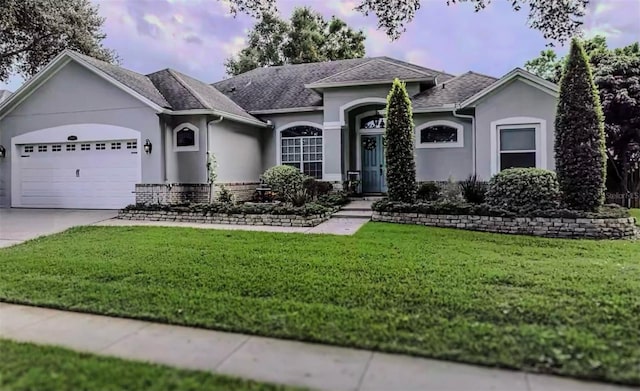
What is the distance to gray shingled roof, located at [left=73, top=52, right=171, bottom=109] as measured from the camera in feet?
47.1

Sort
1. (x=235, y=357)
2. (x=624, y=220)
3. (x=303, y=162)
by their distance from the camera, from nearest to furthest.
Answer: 1. (x=235, y=357)
2. (x=624, y=220)
3. (x=303, y=162)

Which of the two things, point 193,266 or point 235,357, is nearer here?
point 235,357

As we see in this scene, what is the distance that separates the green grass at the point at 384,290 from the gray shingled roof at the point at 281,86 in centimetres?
966

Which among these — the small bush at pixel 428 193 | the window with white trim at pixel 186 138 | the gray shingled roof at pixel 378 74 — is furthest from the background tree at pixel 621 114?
the window with white trim at pixel 186 138

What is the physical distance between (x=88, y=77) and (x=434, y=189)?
1207 cm

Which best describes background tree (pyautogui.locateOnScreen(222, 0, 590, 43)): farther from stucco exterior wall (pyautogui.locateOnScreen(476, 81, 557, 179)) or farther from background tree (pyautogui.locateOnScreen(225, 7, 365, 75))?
background tree (pyautogui.locateOnScreen(225, 7, 365, 75))

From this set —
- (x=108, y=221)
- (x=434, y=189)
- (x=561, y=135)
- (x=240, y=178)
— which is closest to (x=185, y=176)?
(x=240, y=178)

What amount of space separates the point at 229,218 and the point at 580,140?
9.05 metres

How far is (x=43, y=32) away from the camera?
1917cm

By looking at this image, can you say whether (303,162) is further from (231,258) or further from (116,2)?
(231,258)

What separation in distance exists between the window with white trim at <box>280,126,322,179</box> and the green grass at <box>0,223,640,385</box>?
8.10 metres

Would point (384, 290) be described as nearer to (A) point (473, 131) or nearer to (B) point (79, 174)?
(A) point (473, 131)

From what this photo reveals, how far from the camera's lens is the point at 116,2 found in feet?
53.2

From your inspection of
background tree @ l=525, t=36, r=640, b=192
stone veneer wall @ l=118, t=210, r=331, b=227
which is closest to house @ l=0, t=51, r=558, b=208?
stone veneer wall @ l=118, t=210, r=331, b=227
